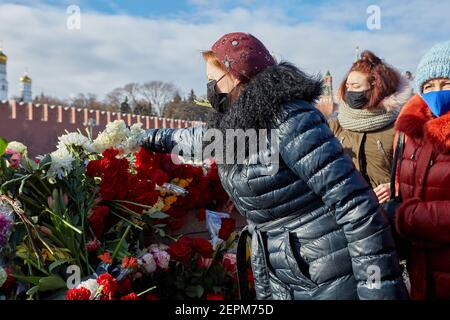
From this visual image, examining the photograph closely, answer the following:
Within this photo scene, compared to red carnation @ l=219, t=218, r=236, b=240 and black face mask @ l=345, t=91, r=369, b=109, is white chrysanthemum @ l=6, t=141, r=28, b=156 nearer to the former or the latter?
red carnation @ l=219, t=218, r=236, b=240

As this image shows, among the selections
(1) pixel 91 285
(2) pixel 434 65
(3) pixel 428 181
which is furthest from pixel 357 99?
(1) pixel 91 285

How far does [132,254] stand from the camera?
180 centimetres

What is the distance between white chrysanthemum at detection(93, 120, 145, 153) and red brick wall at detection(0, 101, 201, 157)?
1183cm

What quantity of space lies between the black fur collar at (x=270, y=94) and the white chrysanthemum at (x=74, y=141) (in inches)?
28.6

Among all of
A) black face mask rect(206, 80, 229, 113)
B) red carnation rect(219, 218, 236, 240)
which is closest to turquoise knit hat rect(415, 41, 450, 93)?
black face mask rect(206, 80, 229, 113)

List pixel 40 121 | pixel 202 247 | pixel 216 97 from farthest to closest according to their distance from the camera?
pixel 40 121, pixel 202 247, pixel 216 97

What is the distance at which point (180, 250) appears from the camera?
1868mm

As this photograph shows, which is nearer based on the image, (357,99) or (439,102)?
(439,102)

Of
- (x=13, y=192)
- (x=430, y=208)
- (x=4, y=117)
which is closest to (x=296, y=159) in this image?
(x=430, y=208)

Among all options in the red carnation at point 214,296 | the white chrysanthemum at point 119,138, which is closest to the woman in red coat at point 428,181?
the red carnation at point 214,296

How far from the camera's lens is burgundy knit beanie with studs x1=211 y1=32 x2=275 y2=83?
4.39 feet

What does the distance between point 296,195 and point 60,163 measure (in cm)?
85

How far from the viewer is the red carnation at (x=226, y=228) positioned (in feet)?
6.73

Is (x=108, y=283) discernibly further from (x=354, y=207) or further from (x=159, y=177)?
(x=354, y=207)
